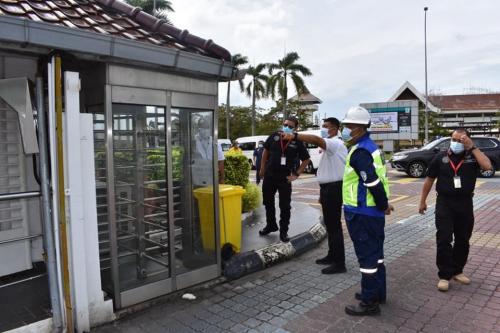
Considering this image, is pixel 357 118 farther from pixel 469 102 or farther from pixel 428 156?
pixel 469 102

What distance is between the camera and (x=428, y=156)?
52.9 ft

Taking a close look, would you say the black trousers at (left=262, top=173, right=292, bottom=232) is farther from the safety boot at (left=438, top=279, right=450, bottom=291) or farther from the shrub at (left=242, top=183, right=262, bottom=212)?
the safety boot at (left=438, top=279, right=450, bottom=291)

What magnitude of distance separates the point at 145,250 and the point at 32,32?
2.34m

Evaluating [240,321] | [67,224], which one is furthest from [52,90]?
[240,321]

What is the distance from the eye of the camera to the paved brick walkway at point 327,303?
3.69 metres

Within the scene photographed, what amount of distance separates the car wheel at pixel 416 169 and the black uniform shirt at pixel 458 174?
500 inches

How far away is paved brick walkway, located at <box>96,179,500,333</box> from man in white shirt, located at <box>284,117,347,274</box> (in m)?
0.28

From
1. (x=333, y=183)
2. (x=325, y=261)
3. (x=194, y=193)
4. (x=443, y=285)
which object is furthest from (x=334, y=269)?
(x=194, y=193)

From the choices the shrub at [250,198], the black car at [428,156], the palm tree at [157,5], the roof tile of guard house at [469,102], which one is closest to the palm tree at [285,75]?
the palm tree at [157,5]

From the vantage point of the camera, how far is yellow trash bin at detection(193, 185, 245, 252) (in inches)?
190

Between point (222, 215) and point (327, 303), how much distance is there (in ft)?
5.47

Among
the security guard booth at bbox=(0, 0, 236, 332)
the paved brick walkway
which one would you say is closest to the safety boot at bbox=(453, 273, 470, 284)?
the paved brick walkway

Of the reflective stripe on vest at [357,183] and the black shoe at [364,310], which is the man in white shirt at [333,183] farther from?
the black shoe at [364,310]

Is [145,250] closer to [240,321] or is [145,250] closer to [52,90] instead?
[240,321]
